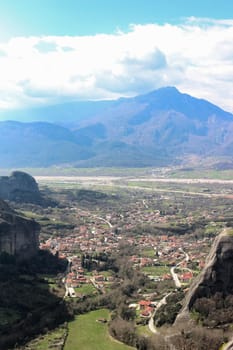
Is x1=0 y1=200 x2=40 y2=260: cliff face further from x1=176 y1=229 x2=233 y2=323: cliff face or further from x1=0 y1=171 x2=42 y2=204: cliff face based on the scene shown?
x1=0 y1=171 x2=42 y2=204: cliff face

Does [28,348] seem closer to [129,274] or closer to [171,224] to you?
[129,274]

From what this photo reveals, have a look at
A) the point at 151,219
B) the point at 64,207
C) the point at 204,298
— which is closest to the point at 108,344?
the point at 204,298

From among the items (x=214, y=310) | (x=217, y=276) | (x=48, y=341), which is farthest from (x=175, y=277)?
(x=214, y=310)

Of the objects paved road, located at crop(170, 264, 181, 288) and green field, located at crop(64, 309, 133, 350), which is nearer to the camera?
green field, located at crop(64, 309, 133, 350)

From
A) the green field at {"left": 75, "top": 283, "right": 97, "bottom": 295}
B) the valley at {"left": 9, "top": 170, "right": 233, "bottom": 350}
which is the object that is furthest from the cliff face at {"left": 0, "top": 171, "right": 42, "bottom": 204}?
the green field at {"left": 75, "top": 283, "right": 97, "bottom": 295}

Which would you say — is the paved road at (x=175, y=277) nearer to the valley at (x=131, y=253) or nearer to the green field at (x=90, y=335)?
the valley at (x=131, y=253)

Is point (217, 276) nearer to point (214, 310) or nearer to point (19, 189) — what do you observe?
point (214, 310)
